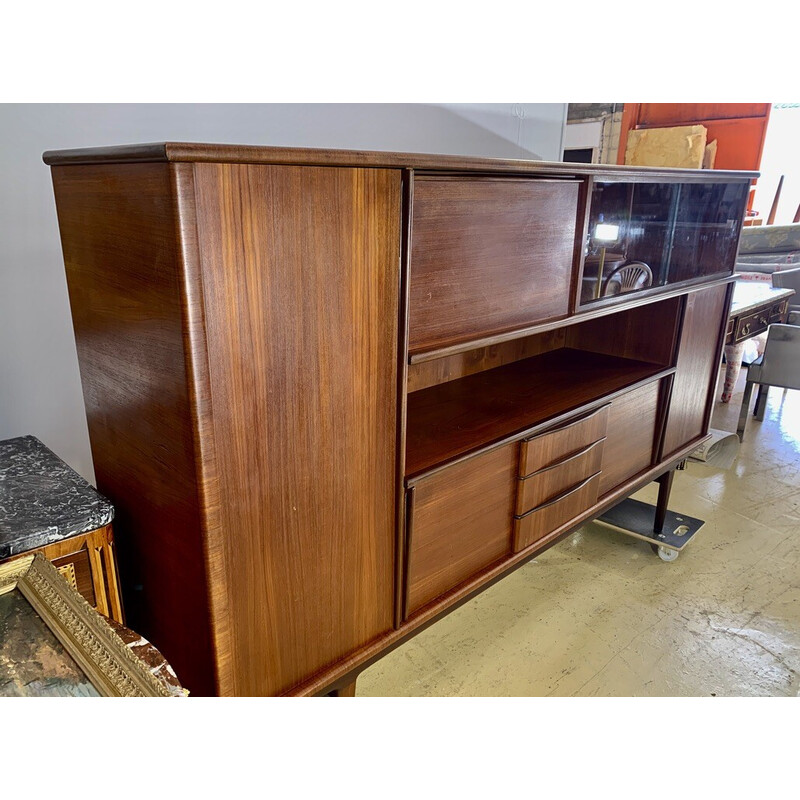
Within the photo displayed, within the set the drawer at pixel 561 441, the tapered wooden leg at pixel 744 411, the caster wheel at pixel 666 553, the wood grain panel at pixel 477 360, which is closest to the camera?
the drawer at pixel 561 441

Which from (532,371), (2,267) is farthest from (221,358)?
(532,371)

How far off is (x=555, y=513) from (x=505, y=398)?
0.32 metres

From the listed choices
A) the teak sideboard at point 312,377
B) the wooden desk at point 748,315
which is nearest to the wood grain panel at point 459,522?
the teak sideboard at point 312,377

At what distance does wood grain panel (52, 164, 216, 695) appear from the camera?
2.71 ft

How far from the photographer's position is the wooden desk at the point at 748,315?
122 inches

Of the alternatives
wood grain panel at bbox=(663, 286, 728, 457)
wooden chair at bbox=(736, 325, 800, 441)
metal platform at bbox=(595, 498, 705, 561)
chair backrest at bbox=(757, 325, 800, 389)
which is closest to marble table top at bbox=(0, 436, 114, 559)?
wood grain panel at bbox=(663, 286, 728, 457)

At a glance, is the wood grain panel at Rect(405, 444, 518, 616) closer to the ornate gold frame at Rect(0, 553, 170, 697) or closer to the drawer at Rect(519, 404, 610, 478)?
the drawer at Rect(519, 404, 610, 478)

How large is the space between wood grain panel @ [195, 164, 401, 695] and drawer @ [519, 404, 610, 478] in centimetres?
43

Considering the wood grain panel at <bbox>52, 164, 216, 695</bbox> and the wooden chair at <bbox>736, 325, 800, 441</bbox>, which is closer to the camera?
the wood grain panel at <bbox>52, 164, 216, 695</bbox>

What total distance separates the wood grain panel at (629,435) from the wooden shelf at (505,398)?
0.06 meters

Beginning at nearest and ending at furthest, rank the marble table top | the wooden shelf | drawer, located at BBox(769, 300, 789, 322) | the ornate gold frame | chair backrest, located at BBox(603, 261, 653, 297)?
the ornate gold frame < the marble table top < the wooden shelf < chair backrest, located at BBox(603, 261, 653, 297) < drawer, located at BBox(769, 300, 789, 322)

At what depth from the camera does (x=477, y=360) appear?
1.90 metres

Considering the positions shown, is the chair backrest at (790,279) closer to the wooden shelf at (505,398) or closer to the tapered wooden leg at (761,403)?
the tapered wooden leg at (761,403)

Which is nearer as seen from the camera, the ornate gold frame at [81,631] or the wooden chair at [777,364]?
the ornate gold frame at [81,631]
